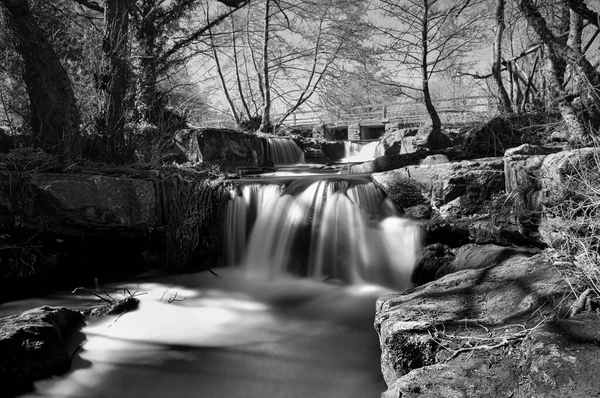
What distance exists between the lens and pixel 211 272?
6.02m

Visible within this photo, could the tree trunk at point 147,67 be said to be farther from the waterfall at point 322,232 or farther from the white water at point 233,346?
the white water at point 233,346

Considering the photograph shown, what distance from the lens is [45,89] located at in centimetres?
631

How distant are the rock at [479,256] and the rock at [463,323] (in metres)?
0.24

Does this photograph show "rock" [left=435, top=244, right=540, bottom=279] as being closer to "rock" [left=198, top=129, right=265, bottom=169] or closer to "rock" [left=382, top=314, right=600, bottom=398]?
"rock" [left=382, top=314, right=600, bottom=398]

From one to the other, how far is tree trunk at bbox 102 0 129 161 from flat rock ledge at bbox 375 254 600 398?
17.4 ft

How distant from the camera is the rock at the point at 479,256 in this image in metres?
3.83

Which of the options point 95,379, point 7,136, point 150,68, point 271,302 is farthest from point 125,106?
point 95,379

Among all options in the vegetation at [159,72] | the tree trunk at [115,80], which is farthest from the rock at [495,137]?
the tree trunk at [115,80]

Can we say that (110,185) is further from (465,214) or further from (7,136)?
(465,214)

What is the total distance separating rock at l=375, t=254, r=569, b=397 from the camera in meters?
2.00

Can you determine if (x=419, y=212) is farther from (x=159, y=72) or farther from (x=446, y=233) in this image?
(x=159, y=72)

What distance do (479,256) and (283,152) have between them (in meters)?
8.95

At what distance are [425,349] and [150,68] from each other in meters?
9.09

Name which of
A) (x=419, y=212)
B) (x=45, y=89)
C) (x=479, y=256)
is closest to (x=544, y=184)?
(x=479, y=256)
